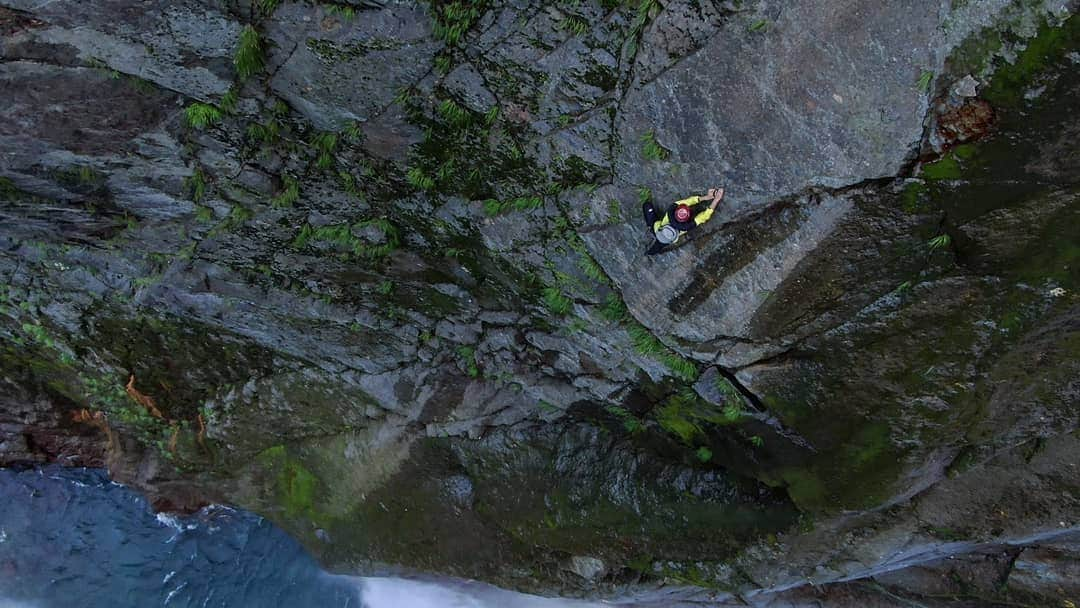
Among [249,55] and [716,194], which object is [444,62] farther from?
[716,194]

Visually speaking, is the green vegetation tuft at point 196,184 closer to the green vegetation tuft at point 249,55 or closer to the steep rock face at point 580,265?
the steep rock face at point 580,265

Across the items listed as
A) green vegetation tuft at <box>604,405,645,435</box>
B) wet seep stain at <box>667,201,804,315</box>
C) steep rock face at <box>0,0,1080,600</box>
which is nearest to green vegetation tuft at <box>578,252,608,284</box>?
steep rock face at <box>0,0,1080,600</box>

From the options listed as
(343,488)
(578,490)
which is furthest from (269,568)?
(578,490)

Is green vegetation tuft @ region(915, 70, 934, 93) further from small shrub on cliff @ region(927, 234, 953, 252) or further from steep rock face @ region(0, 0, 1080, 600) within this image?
small shrub on cliff @ region(927, 234, 953, 252)

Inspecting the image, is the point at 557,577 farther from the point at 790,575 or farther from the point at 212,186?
the point at 212,186

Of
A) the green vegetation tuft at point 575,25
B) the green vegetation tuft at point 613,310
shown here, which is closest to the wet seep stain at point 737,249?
the green vegetation tuft at point 613,310
